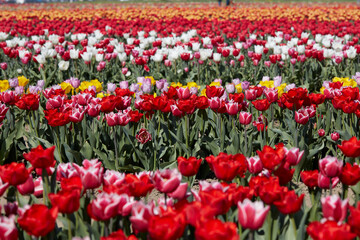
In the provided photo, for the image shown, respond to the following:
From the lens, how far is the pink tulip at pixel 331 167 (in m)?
2.19

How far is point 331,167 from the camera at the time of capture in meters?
2.20

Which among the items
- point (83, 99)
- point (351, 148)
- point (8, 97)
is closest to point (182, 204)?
point (351, 148)

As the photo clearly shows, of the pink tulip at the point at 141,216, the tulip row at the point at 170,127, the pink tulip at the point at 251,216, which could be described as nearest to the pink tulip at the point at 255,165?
the pink tulip at the point at 251,216

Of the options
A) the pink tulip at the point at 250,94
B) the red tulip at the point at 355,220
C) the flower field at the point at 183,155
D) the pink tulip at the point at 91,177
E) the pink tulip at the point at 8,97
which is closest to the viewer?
the red tulip at the point at 355,220

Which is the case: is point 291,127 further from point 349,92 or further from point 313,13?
point 313,13

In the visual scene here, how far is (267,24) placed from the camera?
526 inches

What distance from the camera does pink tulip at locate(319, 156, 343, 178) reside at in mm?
2191

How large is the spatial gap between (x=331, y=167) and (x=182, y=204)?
32.3 inches

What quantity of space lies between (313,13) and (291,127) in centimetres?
1558

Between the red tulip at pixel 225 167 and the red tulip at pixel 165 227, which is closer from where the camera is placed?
the red tulip at pixel 165 227

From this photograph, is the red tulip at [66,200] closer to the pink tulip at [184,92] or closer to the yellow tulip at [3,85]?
the pink tulip at [184,92]

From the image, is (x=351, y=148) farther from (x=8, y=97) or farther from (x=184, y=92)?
(x=8, y=97)

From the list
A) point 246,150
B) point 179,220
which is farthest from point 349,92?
point 179,220

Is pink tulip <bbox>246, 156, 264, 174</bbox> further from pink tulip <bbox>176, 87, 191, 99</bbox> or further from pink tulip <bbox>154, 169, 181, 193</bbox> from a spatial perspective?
pink tulip <bbox>176, 87, 191, 99</bbox>
